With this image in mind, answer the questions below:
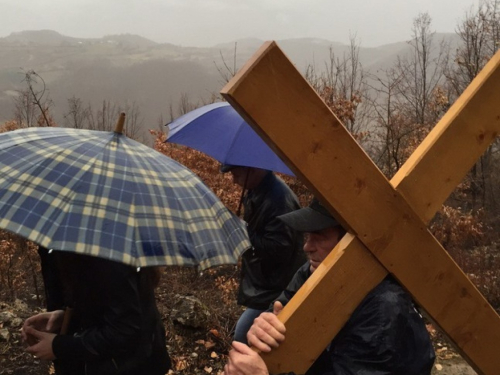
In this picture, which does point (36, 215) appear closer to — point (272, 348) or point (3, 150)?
point (3, 150)

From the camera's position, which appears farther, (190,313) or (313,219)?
(190,313)

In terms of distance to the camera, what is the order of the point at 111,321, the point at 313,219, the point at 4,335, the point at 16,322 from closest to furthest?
the point at 313,219 → the point at 111,321 → the point at 4,335 → the point at 16,322

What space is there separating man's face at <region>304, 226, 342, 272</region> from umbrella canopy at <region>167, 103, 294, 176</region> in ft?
→ 4.00

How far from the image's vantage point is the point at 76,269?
73.2 inches

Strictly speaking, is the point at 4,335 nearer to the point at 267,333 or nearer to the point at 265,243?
the point at 265,243

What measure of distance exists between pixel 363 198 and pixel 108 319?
1.16 m

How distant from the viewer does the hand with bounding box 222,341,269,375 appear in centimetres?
117

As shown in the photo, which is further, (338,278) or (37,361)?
(37,361)

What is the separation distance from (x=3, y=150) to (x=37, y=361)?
125 inches

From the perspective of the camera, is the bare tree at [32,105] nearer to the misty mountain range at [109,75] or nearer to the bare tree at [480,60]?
the bare tree at [480,60]

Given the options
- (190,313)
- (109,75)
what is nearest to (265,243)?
(190,313)

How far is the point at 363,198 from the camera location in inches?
47.4

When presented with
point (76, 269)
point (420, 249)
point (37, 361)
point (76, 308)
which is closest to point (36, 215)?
point (76, 269)

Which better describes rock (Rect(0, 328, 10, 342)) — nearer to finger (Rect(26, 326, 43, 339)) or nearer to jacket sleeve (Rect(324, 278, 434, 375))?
finger (Rect(26, 326, 43, 339))
